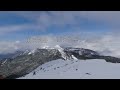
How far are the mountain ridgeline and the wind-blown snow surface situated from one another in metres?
0.04

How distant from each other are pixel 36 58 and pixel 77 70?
41 cm

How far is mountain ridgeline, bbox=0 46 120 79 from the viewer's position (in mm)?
14828

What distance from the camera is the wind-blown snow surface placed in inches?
584

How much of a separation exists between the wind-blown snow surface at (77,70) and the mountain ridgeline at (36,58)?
4 cm

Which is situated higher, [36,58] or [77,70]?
[36,58]

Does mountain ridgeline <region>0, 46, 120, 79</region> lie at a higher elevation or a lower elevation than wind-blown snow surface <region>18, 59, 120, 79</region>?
higher

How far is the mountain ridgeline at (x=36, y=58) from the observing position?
14828 mm

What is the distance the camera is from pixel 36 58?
1488 cm

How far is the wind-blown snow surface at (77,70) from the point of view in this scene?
1484 centimetres

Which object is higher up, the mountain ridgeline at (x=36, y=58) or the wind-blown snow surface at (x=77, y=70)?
the mountain ridgeline at (x=36, y=58)
